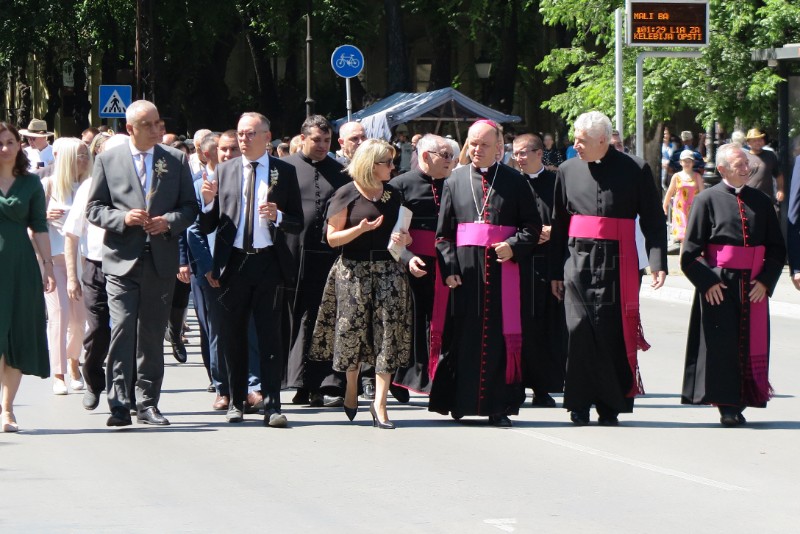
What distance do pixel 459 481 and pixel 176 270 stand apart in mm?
2773

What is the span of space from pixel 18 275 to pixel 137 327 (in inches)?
31.3

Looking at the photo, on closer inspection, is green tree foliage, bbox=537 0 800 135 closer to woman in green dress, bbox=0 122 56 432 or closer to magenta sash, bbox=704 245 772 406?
magenta sash, bbox=704 245 772 406

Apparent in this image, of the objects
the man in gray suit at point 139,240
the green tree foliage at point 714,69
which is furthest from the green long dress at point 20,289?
the green tree foliage at point 714,69

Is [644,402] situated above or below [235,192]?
below

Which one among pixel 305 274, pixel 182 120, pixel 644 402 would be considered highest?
pixel 182 120

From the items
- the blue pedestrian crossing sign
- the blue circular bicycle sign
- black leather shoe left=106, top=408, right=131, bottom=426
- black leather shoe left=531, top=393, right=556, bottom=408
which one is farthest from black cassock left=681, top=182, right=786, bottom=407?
the blue pedestrian crossing sign

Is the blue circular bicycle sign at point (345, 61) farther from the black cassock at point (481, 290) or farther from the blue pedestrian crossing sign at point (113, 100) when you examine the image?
the black cassock at point (481, 290)

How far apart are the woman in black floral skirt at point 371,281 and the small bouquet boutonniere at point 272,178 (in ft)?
1.30

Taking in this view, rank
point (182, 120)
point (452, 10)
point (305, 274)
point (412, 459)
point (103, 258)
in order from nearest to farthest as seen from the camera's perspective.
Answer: point (412, 459), point (103, 258), point (305, 274), point (452, 10), point (182, 120)

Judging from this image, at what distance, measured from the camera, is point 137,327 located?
390 inches

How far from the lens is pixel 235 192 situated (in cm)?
1006

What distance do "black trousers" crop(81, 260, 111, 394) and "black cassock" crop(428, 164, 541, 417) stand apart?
2.41 metres

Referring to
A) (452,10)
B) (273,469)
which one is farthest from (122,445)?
(452,10)

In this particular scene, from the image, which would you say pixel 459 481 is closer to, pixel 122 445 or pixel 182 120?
pixel 122 445
